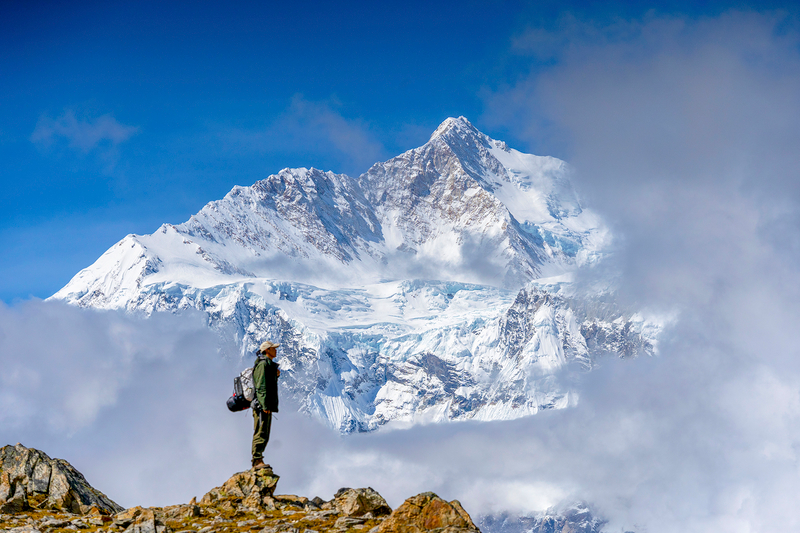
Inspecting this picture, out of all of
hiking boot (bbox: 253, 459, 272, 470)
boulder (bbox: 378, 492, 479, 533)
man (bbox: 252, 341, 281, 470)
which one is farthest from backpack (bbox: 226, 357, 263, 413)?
boulder (bbox: 378, 492, 479, 533)

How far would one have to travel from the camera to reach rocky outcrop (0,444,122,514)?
26.7 metres

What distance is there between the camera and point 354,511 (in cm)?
2267

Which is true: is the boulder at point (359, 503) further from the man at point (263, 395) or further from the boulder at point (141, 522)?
the boulder at point (141, 522)

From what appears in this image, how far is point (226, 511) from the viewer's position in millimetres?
23281

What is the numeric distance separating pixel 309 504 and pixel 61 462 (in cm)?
1280

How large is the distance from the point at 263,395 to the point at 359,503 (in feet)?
16.1

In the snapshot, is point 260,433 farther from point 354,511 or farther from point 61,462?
point 61,462

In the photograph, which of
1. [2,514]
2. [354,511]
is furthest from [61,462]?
[354,511]

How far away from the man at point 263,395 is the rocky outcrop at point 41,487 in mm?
6501

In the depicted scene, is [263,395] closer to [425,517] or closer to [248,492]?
[248,492]

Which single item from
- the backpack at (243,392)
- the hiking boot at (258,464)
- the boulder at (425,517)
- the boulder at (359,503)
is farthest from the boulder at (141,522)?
the boulder at (425,517)

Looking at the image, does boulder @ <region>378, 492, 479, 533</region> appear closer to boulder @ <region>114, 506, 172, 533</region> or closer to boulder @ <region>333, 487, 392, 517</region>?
boulder @ <region>333, 487, 392, 517</region>

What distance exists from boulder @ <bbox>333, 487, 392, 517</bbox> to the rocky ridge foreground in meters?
0.03

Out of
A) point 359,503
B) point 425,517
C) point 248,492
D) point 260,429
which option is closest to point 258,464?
point 248,492
